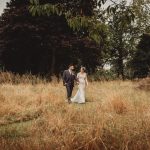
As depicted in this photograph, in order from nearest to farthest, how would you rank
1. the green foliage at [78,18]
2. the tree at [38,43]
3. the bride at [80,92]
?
the green foliage at [78,18], the bride at [80,92], the tree at [38,43]

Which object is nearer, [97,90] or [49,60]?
[97,90]

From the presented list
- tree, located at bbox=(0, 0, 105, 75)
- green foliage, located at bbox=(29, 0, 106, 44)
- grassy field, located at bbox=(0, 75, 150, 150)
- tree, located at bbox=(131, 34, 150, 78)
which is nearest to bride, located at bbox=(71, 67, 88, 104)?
grassy field, located at bbox=(0, 75, 150, 150)

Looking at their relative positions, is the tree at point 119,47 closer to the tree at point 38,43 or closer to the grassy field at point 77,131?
the tree at point 38,43

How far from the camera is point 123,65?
59.5 metres

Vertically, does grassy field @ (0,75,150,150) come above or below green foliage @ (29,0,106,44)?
below

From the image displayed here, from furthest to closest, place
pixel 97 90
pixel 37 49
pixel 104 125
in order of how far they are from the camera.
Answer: pixel 37 49, pixel 97 90, pixel 104 125

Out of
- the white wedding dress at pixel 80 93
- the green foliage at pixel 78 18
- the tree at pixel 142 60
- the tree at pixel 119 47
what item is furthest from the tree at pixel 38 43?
the green foliage at pixel 78 18

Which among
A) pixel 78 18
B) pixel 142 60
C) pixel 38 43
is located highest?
pixel 38 43

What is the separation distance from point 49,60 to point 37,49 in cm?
243

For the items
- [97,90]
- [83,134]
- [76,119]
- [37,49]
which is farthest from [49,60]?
[83,134]

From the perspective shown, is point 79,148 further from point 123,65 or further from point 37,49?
point 123,65

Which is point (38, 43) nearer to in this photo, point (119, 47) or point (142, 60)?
point (142, 60)

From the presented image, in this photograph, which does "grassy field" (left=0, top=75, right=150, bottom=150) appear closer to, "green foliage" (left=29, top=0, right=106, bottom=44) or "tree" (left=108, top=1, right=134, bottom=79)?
"green foliage" (left=29, top=0, right=106, bottom=44)

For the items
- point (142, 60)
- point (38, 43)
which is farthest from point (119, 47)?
point (38, 43)
